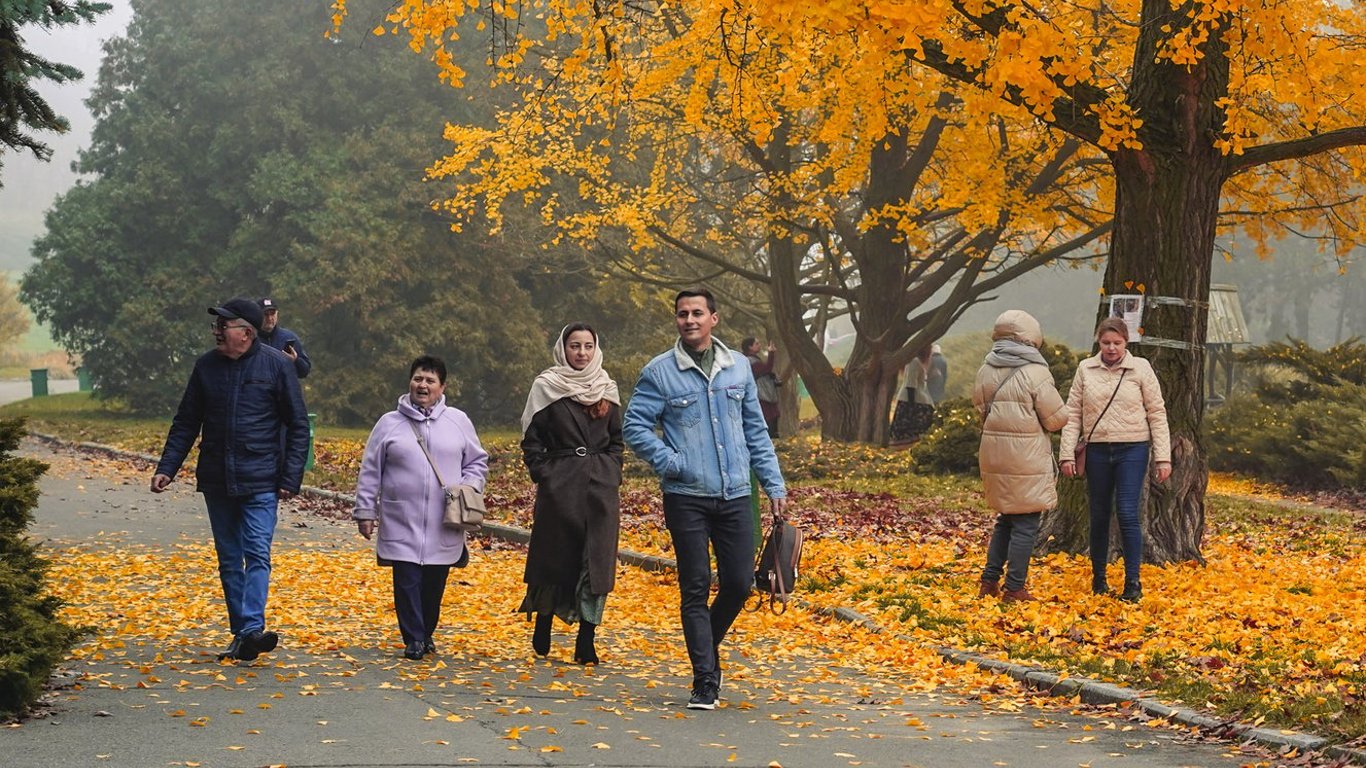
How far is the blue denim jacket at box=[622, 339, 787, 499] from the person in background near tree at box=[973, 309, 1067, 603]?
3.03 metres

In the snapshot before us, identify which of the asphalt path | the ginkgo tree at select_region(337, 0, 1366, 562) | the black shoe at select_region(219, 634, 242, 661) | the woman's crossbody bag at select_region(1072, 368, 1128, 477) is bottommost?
the asphalt path

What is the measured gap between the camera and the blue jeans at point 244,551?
8672 millimetres

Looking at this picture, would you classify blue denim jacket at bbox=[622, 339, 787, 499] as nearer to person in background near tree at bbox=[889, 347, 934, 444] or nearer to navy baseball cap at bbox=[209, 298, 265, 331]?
navy baseball cap at bbox=[209, 298, 265, 331]

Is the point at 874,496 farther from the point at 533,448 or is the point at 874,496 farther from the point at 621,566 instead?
the point at 533,448

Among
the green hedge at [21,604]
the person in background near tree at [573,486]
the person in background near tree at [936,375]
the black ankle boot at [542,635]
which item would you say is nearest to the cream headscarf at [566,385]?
the person in background near tree at [573,486]

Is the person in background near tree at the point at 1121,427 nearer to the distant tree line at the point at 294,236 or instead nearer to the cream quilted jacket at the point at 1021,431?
the cream quilted jacket at the point at 1021,431

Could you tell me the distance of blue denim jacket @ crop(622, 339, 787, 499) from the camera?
7.77 meters

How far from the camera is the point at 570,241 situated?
34.5 metres

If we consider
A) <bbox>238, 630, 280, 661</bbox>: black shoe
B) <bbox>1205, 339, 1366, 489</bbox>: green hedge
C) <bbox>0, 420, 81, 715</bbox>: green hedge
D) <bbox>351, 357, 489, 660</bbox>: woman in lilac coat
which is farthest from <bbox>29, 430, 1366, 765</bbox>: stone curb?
<bbox>1205, 339, 1366, 489</bbox>: green hedge

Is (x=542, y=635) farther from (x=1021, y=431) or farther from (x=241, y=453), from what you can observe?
(x=1021, y=431)

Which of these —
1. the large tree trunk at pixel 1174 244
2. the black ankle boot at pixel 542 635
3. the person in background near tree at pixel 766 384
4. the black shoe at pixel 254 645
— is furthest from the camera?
the person in background near tree at pixel 766 384

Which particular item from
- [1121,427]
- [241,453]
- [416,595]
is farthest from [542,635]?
[1121,427]

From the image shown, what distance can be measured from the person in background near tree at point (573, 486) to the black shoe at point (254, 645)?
1334mm

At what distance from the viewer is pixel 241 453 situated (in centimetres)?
869
